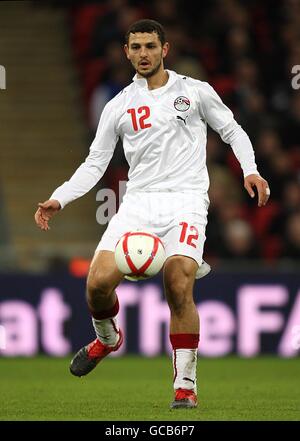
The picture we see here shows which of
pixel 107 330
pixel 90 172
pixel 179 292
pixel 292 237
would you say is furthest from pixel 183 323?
pixel 292 237

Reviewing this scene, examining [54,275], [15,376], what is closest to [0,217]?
[54,275]

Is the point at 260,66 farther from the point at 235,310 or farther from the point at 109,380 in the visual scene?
the point at 109,380

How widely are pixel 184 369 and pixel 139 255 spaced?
676 mm

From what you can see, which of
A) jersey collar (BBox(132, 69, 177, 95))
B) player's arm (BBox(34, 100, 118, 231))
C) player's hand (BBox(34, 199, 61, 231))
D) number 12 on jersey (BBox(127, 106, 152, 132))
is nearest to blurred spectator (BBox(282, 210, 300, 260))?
player's arm (BBox(34, 100, 118, 231))

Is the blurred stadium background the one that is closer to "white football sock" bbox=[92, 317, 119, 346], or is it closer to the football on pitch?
"white football sock" bbox=[92, 317, 119, 346]

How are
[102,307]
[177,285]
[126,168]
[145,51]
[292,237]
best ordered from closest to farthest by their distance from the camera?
1. [177,285]
2. [145,51]
3. [102,307]
4. [292,237]
5. [126,168]

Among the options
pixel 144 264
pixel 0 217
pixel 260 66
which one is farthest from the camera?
pixel 260 66

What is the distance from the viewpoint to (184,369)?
7.69m

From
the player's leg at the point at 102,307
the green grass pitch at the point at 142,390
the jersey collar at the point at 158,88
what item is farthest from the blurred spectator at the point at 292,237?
the jersey collar at the point at 158,88

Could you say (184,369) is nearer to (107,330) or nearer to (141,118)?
(107,330)

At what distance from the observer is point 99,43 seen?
14.9m

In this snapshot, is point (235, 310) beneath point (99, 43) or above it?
beneath
